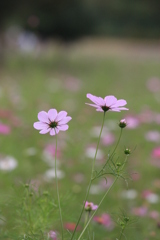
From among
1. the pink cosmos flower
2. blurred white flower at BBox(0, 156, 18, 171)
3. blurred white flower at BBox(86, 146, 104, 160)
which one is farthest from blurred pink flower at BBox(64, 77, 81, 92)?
the pink cosmos flower

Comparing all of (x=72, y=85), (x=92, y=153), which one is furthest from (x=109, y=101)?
(x=72, y=85)

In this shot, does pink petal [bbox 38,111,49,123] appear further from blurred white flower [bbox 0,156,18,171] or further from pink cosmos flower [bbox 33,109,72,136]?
blurred white flower [bbox 0,156,18,171]

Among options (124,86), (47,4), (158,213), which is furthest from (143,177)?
(47,4)

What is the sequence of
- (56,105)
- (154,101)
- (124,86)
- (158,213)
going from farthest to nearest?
(124,86) → (154,101) → (56,105) → (158,213)

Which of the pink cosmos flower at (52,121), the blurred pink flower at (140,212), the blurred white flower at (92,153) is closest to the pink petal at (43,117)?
the pink cosmos flower at (52,121)

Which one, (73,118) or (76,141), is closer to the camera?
(76,141)

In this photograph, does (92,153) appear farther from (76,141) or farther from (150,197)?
(150,197)

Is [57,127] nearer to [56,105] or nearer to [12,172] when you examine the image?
[12,172]
